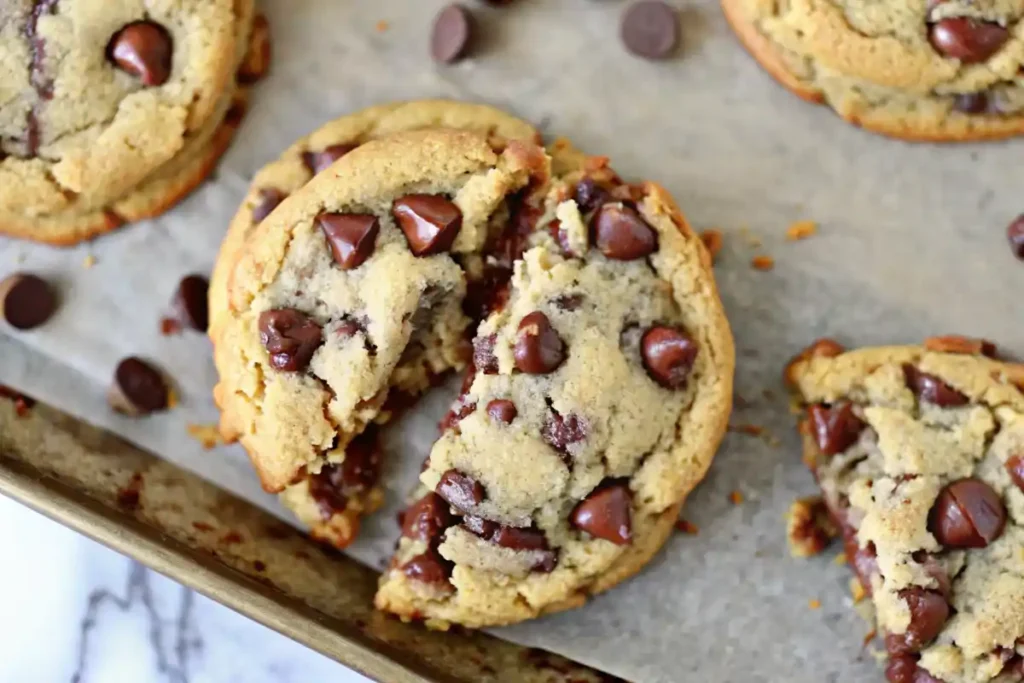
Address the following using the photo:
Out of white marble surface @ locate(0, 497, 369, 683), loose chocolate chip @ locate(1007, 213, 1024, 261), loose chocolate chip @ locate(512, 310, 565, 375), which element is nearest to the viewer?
loose chocolate chip @ locate(512, 310, 565, 375)

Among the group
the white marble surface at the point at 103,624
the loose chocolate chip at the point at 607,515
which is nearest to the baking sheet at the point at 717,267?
the loose chocolate chip at the point at 607,515

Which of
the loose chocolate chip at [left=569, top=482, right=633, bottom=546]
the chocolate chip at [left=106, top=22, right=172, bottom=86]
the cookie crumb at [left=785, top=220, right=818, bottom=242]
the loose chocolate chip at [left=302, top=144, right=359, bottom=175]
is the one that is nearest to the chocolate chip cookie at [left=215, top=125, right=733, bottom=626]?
the loose chocolate chip at [left=569, top=482, right=633, bottom=546]

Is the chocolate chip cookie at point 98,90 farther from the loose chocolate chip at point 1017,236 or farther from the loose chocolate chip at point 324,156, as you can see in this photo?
the loose chocolate chip at point 1017,236

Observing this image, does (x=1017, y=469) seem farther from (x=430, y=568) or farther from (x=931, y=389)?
(x=430, y=568)

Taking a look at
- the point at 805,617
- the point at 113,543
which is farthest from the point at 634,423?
the point at 113,543

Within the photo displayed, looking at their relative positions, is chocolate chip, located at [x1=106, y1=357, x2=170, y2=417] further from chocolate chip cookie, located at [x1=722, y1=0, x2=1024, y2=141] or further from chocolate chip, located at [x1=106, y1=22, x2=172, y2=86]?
chocolate chip cookie, located at [x1=722, y1=0, x2=1024, y2=141]

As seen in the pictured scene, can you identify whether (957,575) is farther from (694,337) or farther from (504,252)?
(504,252)
